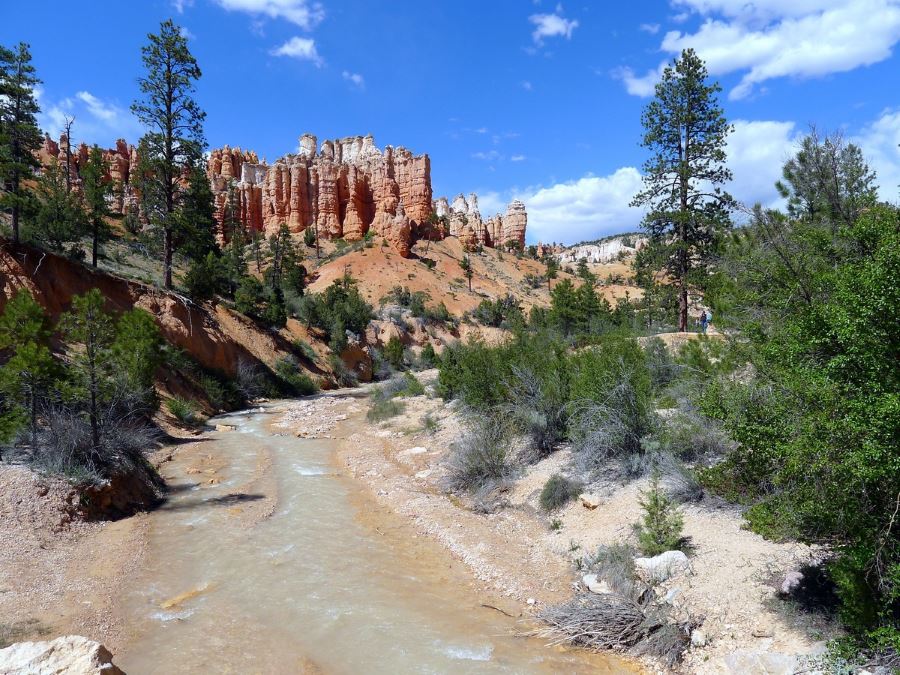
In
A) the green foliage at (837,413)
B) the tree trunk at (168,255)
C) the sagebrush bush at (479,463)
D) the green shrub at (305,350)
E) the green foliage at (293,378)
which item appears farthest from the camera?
the green shrub at (305,350)

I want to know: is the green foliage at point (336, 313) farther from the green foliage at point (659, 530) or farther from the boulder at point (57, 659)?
the boulder at point (57, 659)

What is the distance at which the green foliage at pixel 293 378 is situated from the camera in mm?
31719

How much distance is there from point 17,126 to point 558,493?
25.2 meters

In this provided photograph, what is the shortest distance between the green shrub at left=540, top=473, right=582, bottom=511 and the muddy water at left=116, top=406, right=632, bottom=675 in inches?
105

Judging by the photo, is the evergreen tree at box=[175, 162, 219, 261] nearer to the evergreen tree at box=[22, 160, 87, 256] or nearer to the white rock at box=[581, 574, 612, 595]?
the evergreen tree at box=[22, 160, 87, 256]

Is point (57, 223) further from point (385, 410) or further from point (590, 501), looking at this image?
point (590, 501)


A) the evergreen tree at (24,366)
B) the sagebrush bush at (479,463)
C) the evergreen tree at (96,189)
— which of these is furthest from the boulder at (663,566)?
the evergreen tree at (96,189)

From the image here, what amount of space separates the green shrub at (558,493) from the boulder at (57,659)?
7674 mm

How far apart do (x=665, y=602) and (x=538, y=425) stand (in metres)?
6.59

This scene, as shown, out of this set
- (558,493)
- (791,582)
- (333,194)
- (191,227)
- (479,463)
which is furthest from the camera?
(333,194)

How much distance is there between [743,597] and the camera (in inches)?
245

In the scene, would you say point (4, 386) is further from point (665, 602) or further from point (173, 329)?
point (173, 329)

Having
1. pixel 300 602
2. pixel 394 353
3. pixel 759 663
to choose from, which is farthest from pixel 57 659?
pixel 394 353

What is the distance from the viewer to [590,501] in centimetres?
986
